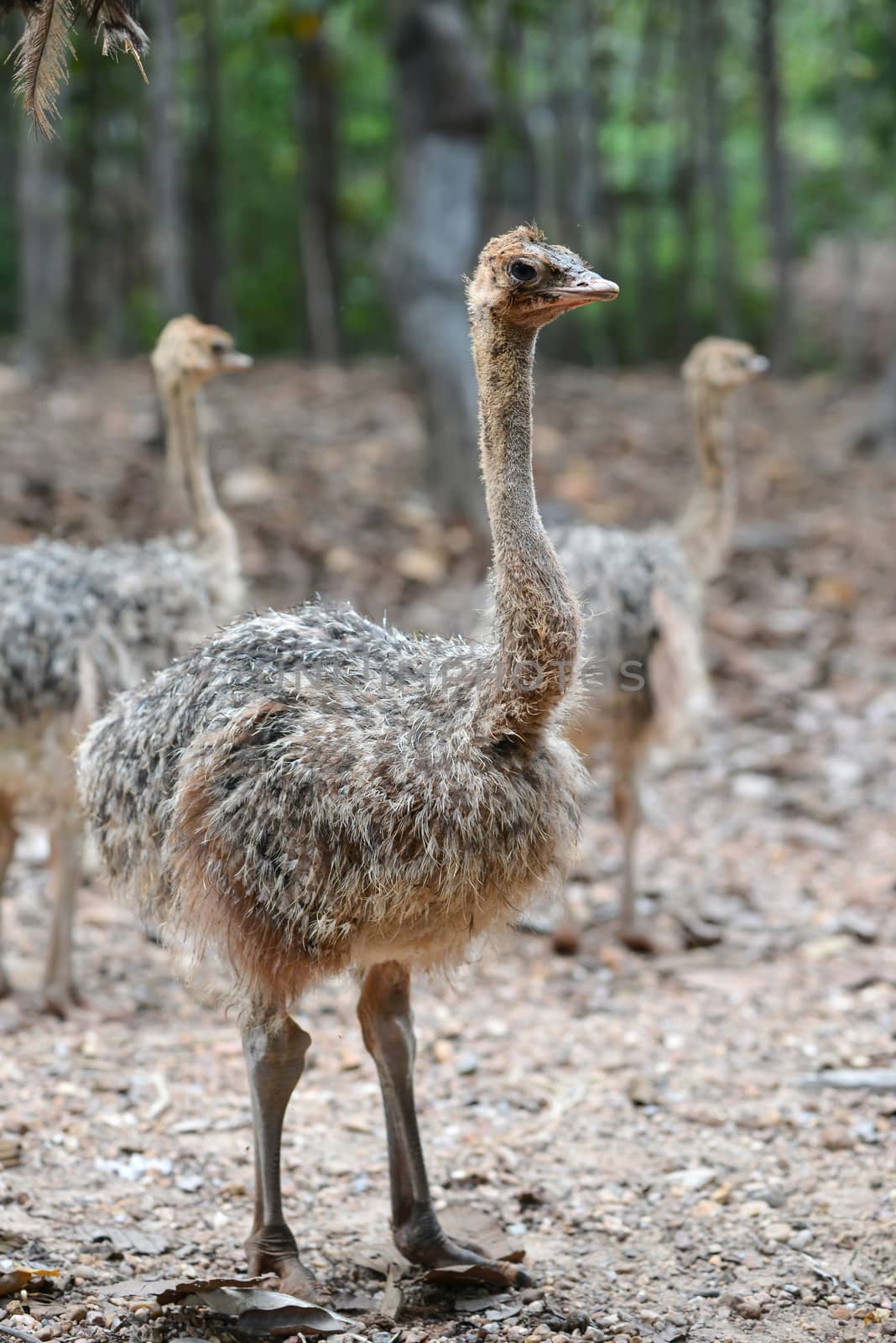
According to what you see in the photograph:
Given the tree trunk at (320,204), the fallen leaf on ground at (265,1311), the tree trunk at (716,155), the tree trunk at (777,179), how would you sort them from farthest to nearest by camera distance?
the tree trunk at (320,204)
the tree trunk at (716,155)
the tree trunk at (777,179)
the fallen leaf on ground at (265,1311)

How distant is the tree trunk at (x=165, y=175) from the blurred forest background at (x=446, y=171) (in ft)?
0.07

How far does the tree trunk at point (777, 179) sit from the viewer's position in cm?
1538

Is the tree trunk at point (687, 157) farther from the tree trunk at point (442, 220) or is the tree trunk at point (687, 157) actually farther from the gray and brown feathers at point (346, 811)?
the gray and brown feathers at point (346, 811)

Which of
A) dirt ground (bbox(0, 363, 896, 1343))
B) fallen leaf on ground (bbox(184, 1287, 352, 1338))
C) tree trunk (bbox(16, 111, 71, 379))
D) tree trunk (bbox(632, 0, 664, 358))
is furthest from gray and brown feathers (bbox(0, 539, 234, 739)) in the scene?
tree trunk (bbox(632, 0, 664, 358))

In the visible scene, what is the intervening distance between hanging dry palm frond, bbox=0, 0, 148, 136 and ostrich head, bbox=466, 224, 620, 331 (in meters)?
0.86

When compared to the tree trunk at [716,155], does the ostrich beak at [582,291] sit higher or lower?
lower

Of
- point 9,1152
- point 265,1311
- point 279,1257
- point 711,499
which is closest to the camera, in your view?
point 265,1311

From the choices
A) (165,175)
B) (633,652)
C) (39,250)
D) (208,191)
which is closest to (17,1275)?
(633,652)

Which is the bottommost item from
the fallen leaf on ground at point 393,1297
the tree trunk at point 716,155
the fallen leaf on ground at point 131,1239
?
the fallen leaf on ground at point 393,1297

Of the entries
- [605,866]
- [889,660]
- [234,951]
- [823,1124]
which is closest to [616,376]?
[889,660]

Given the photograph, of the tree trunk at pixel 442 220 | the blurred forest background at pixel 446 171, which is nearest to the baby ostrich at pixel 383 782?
the blurred forest background at pixel 446 171

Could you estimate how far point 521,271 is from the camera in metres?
3.47

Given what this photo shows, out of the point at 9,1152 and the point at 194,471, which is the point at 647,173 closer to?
the point at 194,471

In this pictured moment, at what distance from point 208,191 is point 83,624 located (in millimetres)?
13768
